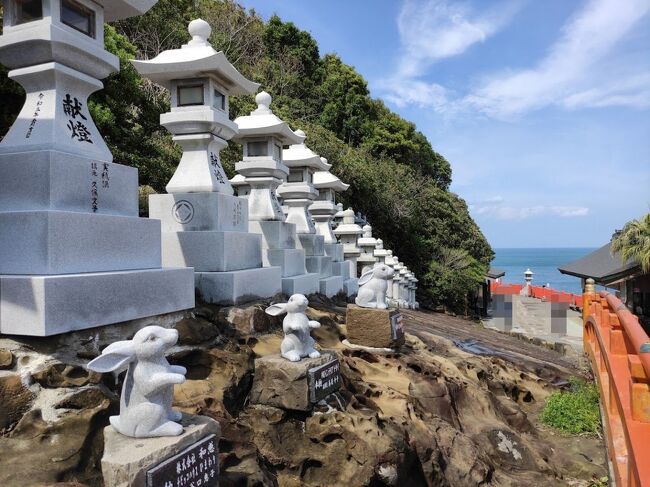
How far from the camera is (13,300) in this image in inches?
139

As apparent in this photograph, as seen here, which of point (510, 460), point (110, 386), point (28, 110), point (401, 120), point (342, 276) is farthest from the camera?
point (401, 120)

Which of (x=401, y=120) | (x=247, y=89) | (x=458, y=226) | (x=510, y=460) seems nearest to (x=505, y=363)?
(x=510, y=460)

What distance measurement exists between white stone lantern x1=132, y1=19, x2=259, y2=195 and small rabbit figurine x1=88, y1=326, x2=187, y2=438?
333 cm

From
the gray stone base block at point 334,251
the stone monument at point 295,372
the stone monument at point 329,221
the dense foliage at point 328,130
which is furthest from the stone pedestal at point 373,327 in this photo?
the dense foliage at point 328,130

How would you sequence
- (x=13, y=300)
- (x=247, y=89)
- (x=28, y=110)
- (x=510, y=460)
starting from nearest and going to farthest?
(x=13, y=300), (x=28, y=110), (x=510, y=460), (x=247, y=89)

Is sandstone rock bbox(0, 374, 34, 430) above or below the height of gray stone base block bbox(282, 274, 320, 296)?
below

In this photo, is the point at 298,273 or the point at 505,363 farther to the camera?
the point at 505,363

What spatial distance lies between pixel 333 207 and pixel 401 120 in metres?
22.4

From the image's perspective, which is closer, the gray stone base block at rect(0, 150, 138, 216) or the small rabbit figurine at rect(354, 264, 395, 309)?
the gray stone base block at rect(0, 150, 138, 216)

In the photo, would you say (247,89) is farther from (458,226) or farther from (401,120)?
(401,120)

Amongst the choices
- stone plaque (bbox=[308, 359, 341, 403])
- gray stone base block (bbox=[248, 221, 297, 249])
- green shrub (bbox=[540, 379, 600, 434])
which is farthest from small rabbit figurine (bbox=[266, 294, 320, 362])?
green shrub (bbox=[540, 379, 600, 434])

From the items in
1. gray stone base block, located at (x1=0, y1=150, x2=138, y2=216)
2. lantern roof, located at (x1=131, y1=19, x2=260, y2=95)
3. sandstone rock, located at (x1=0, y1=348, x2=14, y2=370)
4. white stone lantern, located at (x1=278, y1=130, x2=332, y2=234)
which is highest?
lantern roof, located at (x1=131, y1=19, x2=260, y2=95)

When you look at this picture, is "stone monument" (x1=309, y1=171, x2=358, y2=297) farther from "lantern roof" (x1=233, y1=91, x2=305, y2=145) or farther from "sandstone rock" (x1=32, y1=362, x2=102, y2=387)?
"sandstone rock" (x1=32, y1=362, x2=102, y2=387)

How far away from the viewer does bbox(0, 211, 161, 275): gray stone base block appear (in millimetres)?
3701
